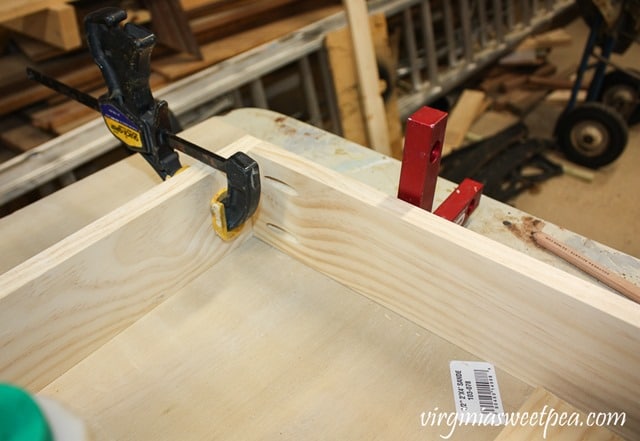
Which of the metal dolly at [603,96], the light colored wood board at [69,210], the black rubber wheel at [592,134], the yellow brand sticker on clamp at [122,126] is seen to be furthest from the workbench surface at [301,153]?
the black rubber wheel at [592,134]

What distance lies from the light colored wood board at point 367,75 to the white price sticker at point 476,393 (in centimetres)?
132

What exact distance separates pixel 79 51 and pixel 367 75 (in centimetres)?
95

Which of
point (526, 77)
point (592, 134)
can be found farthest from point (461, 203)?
point (526, 77)

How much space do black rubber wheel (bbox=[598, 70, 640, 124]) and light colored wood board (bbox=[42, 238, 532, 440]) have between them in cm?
206

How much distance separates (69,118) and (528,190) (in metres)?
1.67

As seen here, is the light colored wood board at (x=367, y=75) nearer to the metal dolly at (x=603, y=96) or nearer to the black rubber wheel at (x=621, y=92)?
the metal dolly at (x=603, y=96)

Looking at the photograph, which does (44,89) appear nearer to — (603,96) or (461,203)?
(461,203)

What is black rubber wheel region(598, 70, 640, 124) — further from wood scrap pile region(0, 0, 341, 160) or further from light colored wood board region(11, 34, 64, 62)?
light colored wood board region(11, 34, 64, 62)

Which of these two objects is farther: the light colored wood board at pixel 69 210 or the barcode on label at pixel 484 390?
the light colored wood board at pixel 69 210

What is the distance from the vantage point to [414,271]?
61 cm

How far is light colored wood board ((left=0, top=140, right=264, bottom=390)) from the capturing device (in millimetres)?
581

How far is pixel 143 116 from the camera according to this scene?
2.40 ft

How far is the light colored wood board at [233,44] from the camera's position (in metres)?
1.58

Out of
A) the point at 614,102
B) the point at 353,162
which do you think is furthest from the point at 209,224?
the point at 614,102
